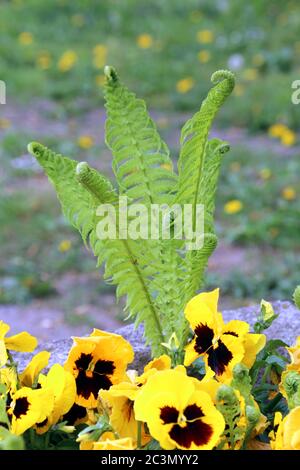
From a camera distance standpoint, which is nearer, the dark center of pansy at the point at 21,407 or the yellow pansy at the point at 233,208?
the dark center of pansy at the point at 21,407

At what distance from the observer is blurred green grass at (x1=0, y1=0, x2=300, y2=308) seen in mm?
3918

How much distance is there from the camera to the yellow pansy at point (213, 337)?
1288 millimetres

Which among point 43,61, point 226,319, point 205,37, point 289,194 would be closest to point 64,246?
point 289,194

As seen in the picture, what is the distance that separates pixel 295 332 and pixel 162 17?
5950 millimetres

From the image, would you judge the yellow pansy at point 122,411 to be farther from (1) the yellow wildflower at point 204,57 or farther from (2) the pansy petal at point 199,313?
(1) the yellow wildflower at point 204,57

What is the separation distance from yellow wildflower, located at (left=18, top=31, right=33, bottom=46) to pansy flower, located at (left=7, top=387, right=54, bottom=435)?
5994 mm

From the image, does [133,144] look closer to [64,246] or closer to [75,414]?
[75,414]

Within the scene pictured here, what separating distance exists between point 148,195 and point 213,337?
0.31 metres

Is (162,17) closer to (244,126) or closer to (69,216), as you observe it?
(244,126)

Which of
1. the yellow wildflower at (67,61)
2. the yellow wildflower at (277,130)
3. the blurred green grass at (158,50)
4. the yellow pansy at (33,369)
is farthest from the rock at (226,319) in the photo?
the yellow wildflower at (67,61)

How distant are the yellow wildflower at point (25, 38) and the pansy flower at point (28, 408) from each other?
599 cm

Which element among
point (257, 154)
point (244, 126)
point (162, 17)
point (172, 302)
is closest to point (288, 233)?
point (257, 154)

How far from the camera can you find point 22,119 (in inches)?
224

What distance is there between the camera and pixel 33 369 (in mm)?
1312
